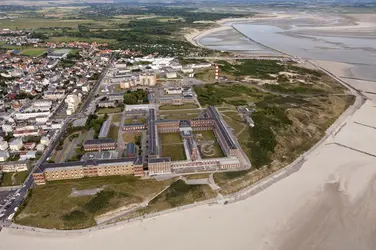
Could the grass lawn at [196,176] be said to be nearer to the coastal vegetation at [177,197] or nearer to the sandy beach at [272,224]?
the coastal vegetation at [177,197]

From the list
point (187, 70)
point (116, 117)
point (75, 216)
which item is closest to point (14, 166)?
point (75, 216)

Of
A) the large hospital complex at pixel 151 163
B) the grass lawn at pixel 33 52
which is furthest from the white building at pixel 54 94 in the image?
the grass lawn at pixel 33 52

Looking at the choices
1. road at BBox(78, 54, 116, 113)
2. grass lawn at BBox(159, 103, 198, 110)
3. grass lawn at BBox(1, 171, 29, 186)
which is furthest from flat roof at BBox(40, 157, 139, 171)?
road at BBox(78, 54, 116, 113)

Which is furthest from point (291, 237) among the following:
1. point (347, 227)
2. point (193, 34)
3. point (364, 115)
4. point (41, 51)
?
point (193, 34)

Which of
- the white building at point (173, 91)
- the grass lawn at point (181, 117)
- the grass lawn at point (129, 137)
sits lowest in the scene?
the grass lawn at point (129, 137)

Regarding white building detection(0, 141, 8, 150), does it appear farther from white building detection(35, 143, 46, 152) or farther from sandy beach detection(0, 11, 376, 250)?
sandy beach detection(0, 11, 376, 250)

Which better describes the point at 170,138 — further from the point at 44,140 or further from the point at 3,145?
the point at 3,145
